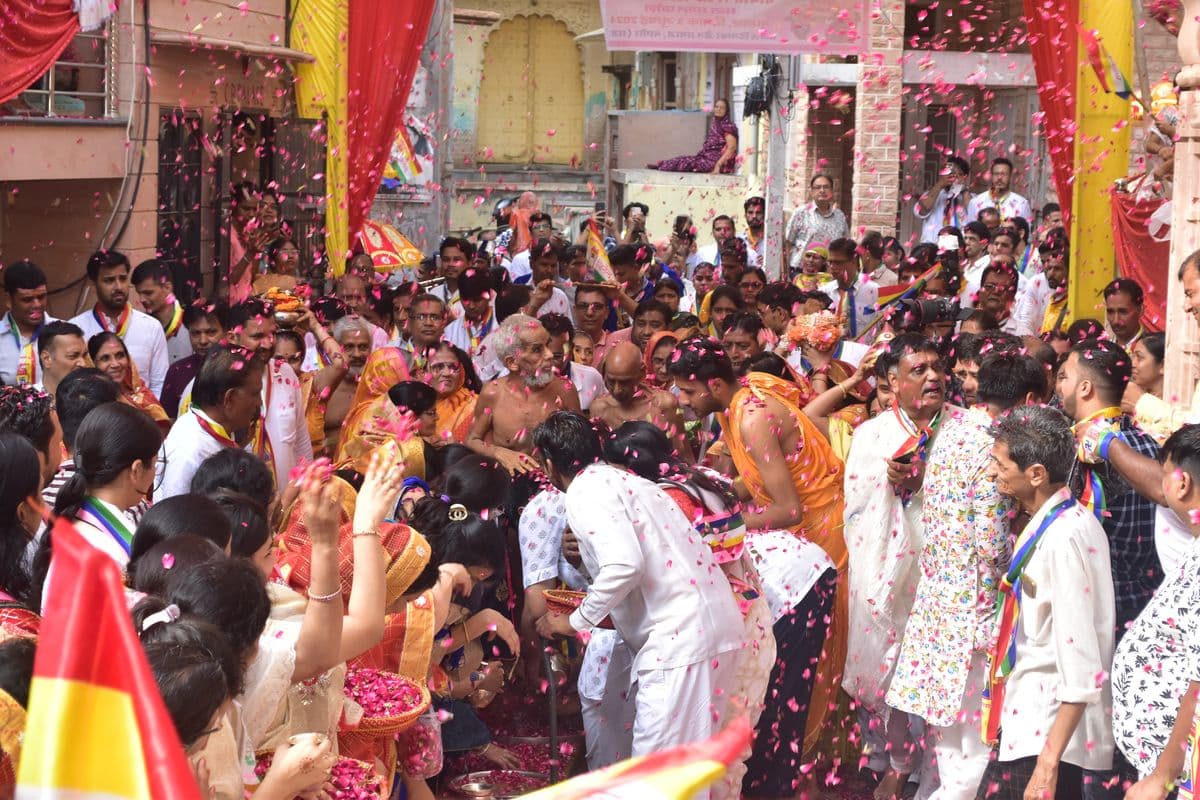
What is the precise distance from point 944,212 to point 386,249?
5013mm

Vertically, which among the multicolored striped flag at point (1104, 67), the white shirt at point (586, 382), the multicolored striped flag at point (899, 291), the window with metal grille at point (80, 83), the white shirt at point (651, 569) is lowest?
the white shirt at point (651, 569)

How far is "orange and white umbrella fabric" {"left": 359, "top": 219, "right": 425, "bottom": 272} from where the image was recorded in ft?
36.8

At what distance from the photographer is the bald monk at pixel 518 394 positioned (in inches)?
244

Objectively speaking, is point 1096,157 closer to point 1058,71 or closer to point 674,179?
point 1058,71

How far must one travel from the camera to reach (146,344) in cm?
671

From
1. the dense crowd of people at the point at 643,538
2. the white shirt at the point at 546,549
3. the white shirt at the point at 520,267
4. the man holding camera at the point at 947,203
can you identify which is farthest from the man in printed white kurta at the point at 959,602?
the man holding camera at the point at 947,203

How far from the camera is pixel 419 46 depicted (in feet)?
32.8

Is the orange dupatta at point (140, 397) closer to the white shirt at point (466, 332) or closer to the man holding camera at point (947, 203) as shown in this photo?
the white shirt at point (466, 332)

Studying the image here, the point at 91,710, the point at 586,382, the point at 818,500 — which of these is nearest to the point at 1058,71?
the point at 586,382

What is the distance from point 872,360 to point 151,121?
501 centimetres

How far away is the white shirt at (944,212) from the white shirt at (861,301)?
3.91 m

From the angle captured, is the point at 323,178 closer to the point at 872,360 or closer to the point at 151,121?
the point at 151,121

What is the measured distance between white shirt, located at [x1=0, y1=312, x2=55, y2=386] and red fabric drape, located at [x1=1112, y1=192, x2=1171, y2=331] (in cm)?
567

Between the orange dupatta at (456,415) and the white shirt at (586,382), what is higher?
the white shirt at (586,382)
